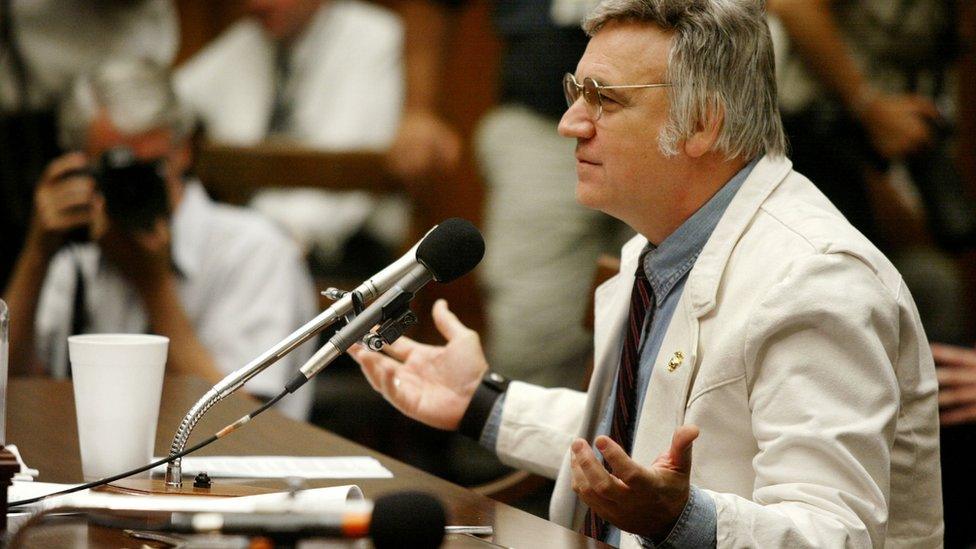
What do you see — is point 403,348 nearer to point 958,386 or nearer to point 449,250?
point 449,250

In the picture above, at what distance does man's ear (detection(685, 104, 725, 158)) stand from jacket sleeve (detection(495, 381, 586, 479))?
1.53 ft

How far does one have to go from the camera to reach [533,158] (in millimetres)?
4352

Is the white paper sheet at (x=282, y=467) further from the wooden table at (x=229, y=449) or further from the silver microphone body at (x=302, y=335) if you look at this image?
the silver microphone body at (x=302, y=335)

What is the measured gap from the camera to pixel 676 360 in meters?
1.74

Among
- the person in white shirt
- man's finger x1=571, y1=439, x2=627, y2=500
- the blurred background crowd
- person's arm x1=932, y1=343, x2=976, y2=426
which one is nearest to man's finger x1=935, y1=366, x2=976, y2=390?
person's arm x1=932, y1=343, x2=976, y2=426

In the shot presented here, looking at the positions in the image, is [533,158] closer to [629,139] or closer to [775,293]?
[629,139]

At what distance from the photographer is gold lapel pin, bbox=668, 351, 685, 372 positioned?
174 centimetres

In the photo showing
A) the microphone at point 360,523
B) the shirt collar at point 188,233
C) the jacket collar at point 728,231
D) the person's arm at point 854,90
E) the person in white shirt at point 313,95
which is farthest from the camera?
the person in white shirt at point 313,95

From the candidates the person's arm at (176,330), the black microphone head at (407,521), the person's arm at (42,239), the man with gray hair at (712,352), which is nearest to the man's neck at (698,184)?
the man with gray hair at (712,352)

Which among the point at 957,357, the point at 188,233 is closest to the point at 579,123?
the point at 957,357

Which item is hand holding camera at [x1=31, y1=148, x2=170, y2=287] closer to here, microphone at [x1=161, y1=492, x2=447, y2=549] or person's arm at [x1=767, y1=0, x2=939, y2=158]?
person's arm at [x1=767, y1=0, x2=939, y2=158]

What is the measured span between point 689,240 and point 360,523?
1056 millimetres

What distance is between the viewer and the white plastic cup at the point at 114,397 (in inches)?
65.1

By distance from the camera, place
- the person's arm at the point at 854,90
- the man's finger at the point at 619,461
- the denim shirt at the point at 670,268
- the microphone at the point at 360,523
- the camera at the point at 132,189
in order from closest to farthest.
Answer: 1. the microphone at the point at 360,523
2. the man's finger at the point at 619,461
3. the denim shirt at the point at 670,268
4. the camera at the point at 132,189
5. the person's arm at the point at 854,90
